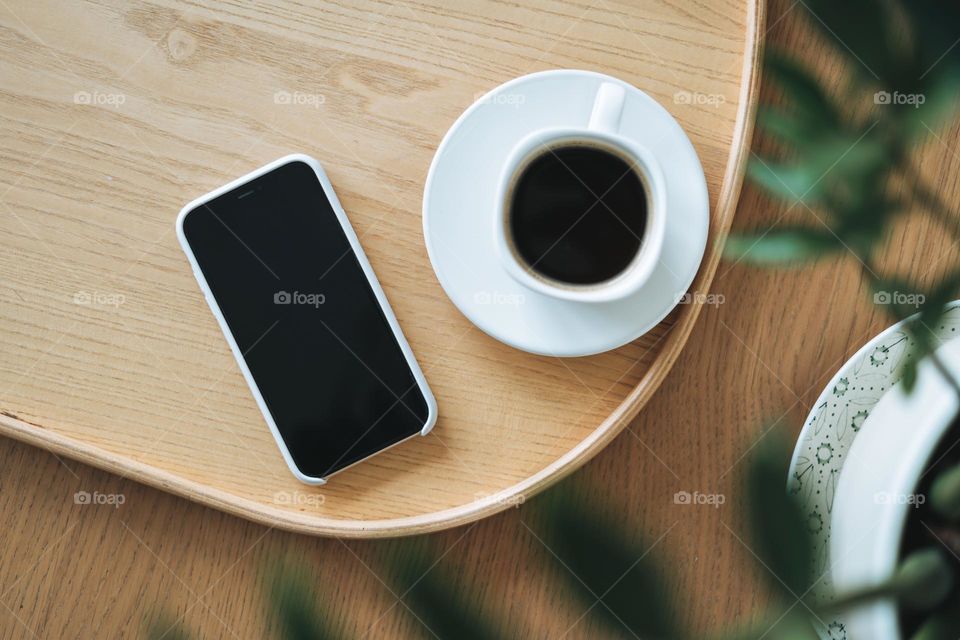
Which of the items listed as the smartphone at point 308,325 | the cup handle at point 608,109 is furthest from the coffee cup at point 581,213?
the smartphone at point 308,325

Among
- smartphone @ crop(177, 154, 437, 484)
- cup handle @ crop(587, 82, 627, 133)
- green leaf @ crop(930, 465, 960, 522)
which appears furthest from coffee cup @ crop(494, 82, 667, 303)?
green leaf @ crop(930, 465, 960, 522)

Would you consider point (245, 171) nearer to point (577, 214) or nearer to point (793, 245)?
point (577, 214)

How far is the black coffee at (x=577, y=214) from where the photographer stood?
0.55m

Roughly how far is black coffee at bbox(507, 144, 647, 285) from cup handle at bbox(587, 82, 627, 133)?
22 millimetres

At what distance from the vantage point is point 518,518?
62cm

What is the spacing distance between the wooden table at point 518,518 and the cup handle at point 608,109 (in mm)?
141

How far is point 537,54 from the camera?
1.93 ft

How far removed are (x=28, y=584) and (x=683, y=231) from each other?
61 centimetres

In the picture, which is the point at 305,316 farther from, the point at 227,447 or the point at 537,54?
the point at 537,54

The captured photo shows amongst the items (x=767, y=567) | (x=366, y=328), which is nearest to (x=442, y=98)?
(x=366, y=328)

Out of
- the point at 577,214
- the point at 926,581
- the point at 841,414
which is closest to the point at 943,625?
the point at 926,581

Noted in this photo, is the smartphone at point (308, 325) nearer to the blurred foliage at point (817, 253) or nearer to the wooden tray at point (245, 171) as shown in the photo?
the wooden tray at point (245, 171)

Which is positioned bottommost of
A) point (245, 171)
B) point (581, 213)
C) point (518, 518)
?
point (518, 518)

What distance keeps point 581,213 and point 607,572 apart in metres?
0.33
